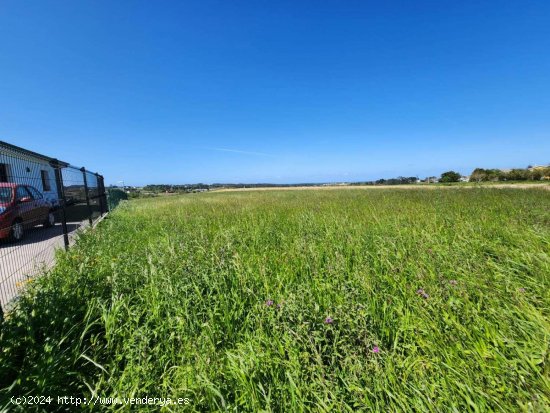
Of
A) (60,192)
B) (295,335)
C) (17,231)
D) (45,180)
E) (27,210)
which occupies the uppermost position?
(45,180)

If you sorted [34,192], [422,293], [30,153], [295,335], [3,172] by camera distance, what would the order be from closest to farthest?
[295,335] < [422,293] < [3,172] < [30,153] < [34,192]

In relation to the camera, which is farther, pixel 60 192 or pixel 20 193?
pixel 60 192

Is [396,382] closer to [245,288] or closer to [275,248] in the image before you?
[245,288]

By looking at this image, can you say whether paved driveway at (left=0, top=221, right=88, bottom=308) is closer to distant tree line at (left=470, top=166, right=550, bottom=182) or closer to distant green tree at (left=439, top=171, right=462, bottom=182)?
distant tree line at (left=470, top=166, right=550, bottom=182)

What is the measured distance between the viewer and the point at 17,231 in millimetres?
4312

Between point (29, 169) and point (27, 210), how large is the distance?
1.35m

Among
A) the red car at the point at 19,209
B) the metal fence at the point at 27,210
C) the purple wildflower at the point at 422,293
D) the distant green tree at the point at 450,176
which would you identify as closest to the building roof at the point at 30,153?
the metal fence at the point at 27,210

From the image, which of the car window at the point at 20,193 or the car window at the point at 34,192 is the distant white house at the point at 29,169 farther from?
the car window at the point at 20,193

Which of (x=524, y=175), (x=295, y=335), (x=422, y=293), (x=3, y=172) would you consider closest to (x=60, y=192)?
(x=3, y=172)

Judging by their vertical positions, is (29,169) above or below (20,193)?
above

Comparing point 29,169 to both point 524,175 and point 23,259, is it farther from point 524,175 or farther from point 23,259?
point 524,175

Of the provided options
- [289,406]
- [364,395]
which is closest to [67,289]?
[289,406]

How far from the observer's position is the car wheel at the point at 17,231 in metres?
4.03

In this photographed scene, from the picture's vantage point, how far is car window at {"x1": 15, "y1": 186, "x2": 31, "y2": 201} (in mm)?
4209
